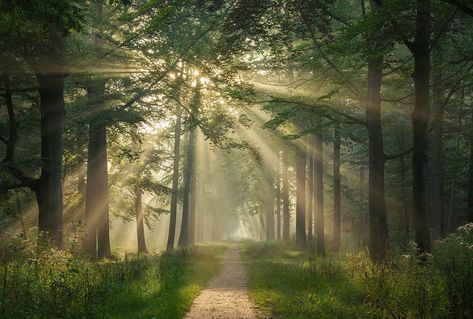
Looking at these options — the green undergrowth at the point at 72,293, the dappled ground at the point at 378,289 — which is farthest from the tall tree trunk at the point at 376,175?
the green undergrowth at the point at 72,293

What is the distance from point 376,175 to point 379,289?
674 cm

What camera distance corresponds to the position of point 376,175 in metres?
15.0

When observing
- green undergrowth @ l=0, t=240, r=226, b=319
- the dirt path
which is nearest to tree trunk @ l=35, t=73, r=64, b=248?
green undergrowth @ l=0, t=240, r=226, b=319

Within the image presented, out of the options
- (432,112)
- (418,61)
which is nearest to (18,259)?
(418,61)

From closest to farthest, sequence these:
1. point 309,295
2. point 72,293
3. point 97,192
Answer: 1. point 72,293
2. point 309,295
3. point 97,192

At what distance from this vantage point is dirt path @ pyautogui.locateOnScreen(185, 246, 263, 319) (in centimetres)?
947

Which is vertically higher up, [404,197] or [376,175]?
[376,175]

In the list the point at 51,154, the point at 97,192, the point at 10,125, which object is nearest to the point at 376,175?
the point at 51,154

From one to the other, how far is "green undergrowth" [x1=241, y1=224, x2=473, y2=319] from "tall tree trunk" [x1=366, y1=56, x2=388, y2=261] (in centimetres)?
73

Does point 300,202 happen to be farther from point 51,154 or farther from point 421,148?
point 51,154

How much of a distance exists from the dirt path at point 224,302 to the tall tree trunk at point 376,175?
455 centimetres

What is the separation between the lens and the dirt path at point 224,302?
373 inches

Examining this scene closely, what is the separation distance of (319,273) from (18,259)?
8177mm

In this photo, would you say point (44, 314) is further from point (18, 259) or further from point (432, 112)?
point (432, 112)
